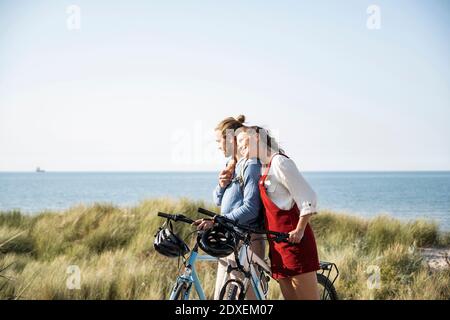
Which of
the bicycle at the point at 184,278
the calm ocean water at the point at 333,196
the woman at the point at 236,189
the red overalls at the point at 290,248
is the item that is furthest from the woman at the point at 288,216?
the calm ocean water at the point at 333,196

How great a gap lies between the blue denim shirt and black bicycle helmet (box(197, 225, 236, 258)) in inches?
13.0

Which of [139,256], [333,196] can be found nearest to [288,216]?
[139,256]

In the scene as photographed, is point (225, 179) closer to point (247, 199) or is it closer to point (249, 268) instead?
point (247, 199)

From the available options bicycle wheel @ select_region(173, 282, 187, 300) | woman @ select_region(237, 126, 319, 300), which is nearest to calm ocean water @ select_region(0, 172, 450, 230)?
woman @ select_region(237, 126, 319, 300)

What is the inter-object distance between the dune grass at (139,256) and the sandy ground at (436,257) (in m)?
0.22

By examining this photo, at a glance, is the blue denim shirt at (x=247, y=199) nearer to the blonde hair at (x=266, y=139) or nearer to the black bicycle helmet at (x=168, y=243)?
the blonde hair at (x=266, y=139)

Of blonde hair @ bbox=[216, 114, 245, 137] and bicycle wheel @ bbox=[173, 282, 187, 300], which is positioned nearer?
bicycle wheel @ bbox=[173, 282, 187, 300]

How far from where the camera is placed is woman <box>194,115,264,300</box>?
3115 mm

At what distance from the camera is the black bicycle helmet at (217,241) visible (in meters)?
2.68

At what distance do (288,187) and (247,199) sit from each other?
1.11ft

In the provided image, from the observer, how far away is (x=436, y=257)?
25.2 ft

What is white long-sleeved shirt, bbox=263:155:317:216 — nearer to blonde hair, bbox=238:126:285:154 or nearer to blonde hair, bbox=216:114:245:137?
blonde hair, bbox=238:126:285:154
